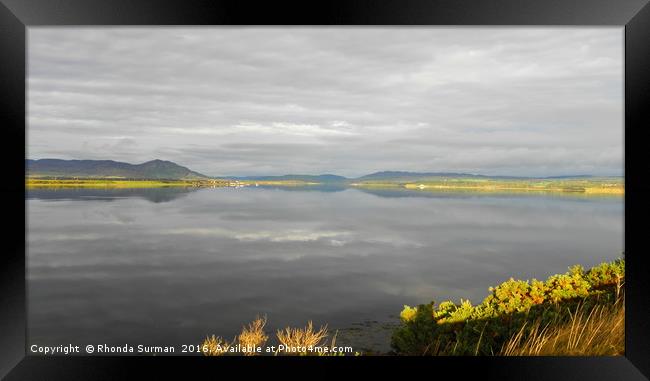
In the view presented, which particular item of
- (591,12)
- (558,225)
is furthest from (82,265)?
(558,225)

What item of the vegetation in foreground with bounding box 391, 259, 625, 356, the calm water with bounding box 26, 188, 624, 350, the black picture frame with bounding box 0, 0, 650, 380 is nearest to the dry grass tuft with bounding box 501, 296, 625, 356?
the vegetation in foreground with bounding box 391, 259, 625, 356

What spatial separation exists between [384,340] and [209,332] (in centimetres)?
262

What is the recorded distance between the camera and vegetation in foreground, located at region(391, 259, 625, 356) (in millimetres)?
3020

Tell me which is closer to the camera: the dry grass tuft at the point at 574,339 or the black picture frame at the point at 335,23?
the black picture frame at the point at 335,23

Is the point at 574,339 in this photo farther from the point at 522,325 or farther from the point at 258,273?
the point at 258,273

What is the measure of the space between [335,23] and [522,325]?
2.72 m

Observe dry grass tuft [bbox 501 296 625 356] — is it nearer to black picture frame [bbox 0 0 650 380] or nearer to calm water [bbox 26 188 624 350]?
black picture frame [bbox 0 0 650 380]

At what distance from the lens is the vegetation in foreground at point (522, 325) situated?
302cm

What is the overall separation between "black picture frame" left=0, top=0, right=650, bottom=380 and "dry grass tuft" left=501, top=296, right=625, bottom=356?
120 mm

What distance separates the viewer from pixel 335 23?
289 centimetres

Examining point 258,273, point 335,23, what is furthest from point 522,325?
point 258,273

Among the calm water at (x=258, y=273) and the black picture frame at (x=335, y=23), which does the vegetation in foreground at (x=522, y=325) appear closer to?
the black picture frame at (x=335, y=23)

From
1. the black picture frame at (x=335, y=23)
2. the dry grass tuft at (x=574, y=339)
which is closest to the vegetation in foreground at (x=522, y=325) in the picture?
the dry grass tuft at (x=574, y=339)

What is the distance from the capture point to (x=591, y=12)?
2.76m
